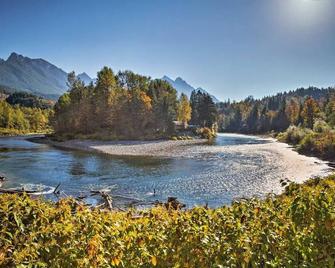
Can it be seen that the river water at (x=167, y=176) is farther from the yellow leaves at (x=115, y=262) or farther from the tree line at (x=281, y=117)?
the tree line at (x=281, y=117)

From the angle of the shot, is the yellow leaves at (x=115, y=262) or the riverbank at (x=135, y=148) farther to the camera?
the riverbank at (x=135, y=148)

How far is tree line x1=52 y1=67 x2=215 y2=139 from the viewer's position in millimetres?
97938

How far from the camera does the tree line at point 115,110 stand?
97938 mm

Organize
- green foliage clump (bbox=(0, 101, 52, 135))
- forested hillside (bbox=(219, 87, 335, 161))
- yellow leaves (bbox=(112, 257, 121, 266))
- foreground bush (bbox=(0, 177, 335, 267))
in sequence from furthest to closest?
green foliage clump (bbox=(0, 101, 52, 135))
forested hillside (bbox=(219, 87, 335, 161))
foreground bush (bbox=(0, 177, 335, 267))
yellow leaves (bbox=(112, 257, 121, 266))

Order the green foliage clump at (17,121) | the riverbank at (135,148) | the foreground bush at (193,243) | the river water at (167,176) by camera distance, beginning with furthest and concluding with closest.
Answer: the green foliage clump at (17,121)
the riverbank at (135,148)
the river water at (167,176)
the foreground bush at (193,243)

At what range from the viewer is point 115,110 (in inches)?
3898

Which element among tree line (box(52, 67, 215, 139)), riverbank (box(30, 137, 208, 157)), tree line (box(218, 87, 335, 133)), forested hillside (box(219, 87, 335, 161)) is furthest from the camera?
tree line (box(218, 87, 335, 133))

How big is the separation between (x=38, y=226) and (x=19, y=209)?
2.07ft

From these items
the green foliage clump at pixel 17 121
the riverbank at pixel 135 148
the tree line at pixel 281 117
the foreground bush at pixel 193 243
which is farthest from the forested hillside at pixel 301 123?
the green foliage clump at pixel 17 121

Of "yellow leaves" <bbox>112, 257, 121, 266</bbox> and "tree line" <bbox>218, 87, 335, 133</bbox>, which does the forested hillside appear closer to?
"tree line" <bbox>218, 87, 335, 133</bbox>

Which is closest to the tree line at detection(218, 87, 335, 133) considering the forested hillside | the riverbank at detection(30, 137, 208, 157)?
the forested hillside

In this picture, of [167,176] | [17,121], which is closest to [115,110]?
[167,176]

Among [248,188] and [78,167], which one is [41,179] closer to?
[78,167]

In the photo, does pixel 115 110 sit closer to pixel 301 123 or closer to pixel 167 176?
pixel 167 176
